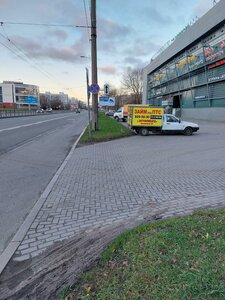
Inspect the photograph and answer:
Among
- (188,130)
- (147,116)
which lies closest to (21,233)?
(147,116)

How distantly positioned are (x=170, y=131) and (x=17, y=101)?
Result: 103808mm

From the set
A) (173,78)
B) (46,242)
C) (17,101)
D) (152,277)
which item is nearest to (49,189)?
(46,242)

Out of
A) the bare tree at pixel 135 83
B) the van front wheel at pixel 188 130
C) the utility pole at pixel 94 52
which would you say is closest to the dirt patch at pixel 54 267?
the utility pole at pixel 94 52

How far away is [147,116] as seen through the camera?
16750mm

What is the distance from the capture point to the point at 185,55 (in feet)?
129

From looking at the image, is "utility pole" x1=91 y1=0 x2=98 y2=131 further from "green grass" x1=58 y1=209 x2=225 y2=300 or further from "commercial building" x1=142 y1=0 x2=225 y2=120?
"commercial building" x1=142 y1=0 x2=225 y2=120

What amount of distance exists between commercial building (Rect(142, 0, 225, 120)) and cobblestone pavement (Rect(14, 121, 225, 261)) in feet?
79.2

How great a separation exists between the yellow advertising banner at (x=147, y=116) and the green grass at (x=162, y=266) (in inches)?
539

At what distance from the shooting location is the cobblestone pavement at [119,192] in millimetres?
3916

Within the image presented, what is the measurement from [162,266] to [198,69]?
1443 inches

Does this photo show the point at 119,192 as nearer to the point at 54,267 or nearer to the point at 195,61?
the point at 54,267

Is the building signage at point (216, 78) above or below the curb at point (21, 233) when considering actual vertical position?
above

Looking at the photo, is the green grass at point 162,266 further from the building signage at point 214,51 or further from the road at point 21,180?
the building signage at point 214,51

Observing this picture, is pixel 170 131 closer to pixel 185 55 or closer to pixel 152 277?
pixel 152 277
